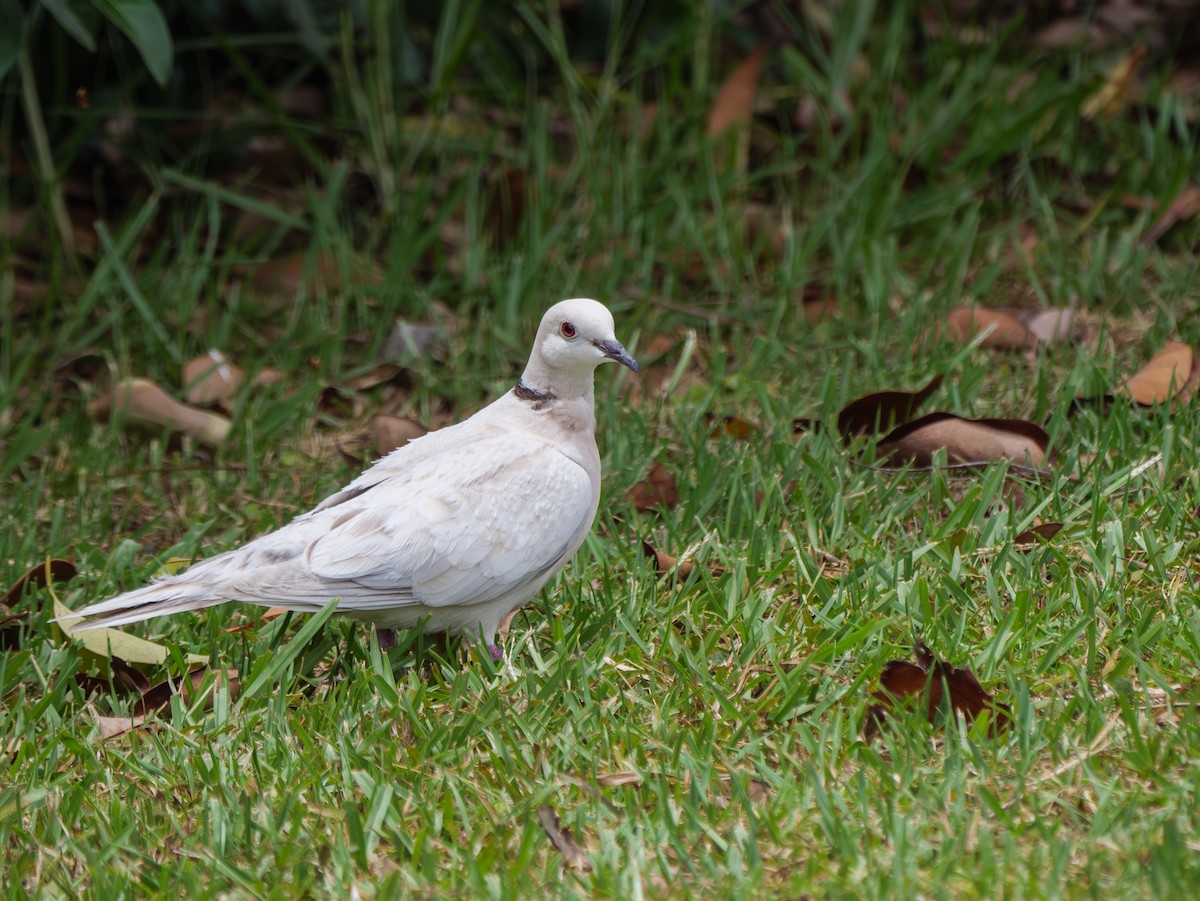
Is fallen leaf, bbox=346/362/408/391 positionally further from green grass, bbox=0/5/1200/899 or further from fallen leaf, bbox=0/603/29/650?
fallen leaf, bbox=0/603/29/650

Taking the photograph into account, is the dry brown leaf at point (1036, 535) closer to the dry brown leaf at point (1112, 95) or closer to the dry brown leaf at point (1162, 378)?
the dry brown leaf at point (1162, 378)

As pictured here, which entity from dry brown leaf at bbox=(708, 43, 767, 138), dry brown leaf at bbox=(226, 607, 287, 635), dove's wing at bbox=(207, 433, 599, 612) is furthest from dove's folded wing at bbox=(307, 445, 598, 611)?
dry brown leaf at bbox=(708, 43, 767, 138)

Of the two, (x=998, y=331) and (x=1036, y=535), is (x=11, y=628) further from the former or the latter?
(x=998, y=331)

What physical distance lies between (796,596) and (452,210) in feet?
9.00

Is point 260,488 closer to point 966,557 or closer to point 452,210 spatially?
point 452,210

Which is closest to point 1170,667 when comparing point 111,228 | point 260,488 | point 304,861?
point 304,861

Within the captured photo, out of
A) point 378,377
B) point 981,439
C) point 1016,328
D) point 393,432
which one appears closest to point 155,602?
point 393,432

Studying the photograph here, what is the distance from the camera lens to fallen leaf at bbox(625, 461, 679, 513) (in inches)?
158

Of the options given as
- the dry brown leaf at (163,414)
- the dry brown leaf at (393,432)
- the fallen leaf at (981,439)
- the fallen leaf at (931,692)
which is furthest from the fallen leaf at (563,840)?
the dry brown leaf at (163,414)

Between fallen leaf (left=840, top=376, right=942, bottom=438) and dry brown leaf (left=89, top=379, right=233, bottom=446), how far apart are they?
1.89 metres

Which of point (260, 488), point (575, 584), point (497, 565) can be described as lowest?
point (260, 488)

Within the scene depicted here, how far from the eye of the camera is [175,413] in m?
4.71

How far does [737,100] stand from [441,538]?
3104mm

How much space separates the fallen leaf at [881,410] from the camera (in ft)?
13.4
